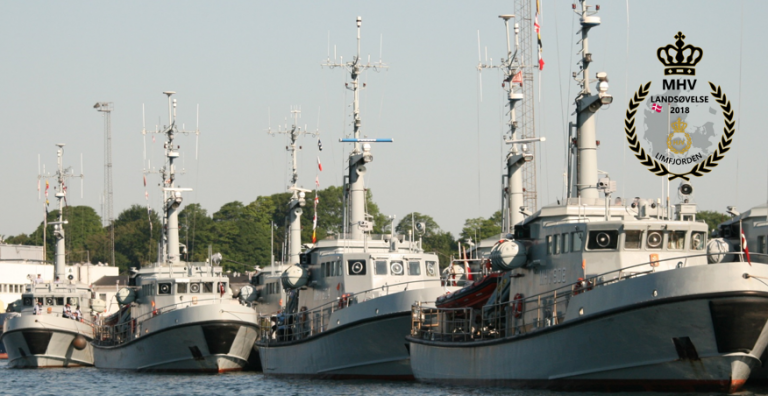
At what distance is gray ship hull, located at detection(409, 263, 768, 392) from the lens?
19.5 meters

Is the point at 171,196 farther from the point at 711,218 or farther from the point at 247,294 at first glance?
the point at 711,218

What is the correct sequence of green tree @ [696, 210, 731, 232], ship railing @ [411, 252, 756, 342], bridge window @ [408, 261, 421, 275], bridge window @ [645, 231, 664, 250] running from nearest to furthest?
ship railing @ [411, 252, 756, 342] → bridge window @ [645, 231, 664, 250] → bridge window @ [408, 261, 421, 275] → green tree @ [696, 210, 731, 232]

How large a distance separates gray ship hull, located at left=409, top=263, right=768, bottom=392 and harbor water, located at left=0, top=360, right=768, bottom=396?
40 cm

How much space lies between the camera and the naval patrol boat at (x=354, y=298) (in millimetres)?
29578

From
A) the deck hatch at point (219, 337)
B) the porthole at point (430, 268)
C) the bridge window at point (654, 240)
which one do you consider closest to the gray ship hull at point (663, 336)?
the bridge window at point (654, 240)

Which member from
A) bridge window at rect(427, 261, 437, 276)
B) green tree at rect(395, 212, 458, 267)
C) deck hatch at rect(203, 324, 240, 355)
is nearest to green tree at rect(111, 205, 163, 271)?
green tree at rect(395, 212, 458, 267)

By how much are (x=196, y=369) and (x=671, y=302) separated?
21.2 m

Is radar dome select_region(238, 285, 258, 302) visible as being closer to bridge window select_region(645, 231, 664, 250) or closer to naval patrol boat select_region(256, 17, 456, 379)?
naval patrol boat select_region(256, 17, 456, 379)

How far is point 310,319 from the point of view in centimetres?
3525

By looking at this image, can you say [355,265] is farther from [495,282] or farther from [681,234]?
[681,234]

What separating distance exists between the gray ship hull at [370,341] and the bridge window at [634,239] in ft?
22.6

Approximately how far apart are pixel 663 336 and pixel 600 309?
4.12 ft

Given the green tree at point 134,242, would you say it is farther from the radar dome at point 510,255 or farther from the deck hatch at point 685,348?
the deck hatch at point 685,348

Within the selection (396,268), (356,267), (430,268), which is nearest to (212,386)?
(356,267)
